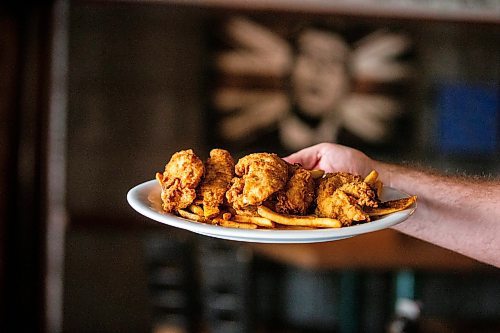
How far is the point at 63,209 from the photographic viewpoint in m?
5.06

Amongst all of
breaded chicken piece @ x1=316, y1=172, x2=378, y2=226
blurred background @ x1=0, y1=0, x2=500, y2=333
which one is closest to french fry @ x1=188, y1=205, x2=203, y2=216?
breaded chicken piece @ x1=316, y1=172, x2=378, y2=226

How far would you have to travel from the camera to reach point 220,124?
5.24 meters

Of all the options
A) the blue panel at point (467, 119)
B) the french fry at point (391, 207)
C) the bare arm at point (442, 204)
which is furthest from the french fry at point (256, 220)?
the blue panel at point (467, 119)

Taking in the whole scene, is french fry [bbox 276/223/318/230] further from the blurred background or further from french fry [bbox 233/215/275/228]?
the blurred background

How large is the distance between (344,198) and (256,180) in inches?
7.7

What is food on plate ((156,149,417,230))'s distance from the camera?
1459 mm

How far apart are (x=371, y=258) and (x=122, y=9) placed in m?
2.57

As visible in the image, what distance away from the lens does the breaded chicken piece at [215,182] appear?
59.4 inches

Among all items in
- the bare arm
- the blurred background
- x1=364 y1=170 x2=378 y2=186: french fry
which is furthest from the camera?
the blurred background

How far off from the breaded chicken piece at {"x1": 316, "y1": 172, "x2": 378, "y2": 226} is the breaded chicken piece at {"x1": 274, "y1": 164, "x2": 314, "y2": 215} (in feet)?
0.09

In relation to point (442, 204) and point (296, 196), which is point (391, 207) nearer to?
point (296, 196)

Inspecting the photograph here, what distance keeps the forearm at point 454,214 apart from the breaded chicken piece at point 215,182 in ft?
2.24

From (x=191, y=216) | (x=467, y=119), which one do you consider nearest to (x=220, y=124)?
(x=467, y=119)

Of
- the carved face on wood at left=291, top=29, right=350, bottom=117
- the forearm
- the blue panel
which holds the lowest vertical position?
the forearm
